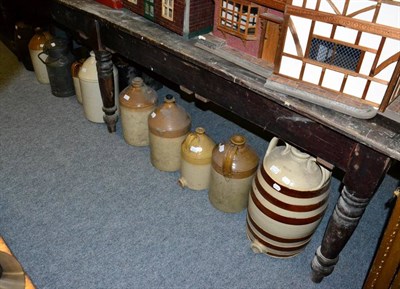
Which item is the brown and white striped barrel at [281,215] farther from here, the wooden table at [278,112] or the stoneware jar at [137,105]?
the stoneware jar at [137,105]

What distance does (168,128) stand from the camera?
255 centimetres

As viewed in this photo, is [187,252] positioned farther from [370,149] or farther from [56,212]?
[370,149]

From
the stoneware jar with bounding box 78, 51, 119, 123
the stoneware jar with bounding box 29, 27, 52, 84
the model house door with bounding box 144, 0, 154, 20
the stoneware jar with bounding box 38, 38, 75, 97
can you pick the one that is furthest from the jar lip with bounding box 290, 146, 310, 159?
the stoneware jar with bounding box 29, 27, 52, 84

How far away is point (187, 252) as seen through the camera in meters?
2.30

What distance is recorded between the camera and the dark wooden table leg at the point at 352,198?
155 cm

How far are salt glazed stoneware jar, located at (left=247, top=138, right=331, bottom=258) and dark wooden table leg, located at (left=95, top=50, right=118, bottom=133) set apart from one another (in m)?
1.31

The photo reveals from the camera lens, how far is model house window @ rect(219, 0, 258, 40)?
6.32 ft

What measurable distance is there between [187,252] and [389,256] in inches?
42.6

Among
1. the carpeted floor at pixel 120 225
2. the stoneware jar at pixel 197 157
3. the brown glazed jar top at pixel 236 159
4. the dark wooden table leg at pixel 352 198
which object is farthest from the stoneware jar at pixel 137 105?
the dark wooden table leg at pixel 352 198

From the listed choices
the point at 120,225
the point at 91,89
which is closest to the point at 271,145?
the point at 120,225

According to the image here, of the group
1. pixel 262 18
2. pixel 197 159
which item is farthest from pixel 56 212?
pixel 262 18

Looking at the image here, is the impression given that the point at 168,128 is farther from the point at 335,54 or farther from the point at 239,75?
the point at 335,54

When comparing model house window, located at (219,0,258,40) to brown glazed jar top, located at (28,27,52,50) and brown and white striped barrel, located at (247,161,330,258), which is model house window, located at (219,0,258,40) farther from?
brown glazed jar top, located at (28,27,52,50)

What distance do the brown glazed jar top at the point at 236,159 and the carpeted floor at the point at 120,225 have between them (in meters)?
0.38
